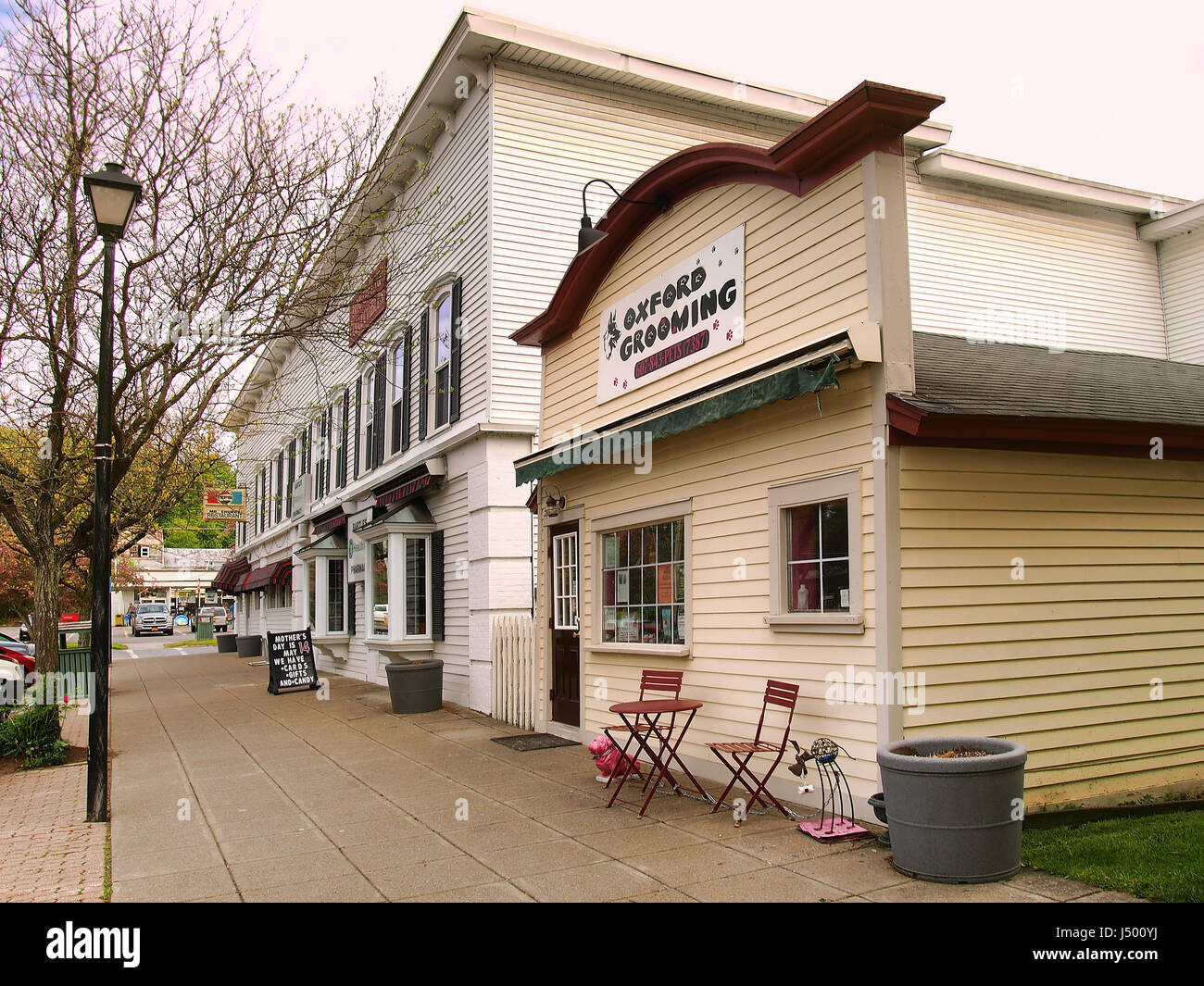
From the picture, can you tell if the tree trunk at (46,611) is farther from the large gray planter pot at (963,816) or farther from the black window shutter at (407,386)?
the large gray planter pot at (963,816)

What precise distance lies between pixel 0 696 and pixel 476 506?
26.2 feet

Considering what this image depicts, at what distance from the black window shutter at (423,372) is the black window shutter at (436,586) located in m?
1.98

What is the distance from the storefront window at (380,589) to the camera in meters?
17.1

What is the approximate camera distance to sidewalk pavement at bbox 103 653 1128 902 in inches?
217

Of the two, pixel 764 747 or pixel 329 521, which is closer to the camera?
pixel 764 747

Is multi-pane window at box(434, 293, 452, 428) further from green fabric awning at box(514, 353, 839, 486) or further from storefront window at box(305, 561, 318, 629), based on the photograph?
storefront window at box(305, 561, 318, 629)

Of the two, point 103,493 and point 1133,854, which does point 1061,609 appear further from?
point 103,493

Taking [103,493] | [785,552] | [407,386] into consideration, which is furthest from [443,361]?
[785,552]

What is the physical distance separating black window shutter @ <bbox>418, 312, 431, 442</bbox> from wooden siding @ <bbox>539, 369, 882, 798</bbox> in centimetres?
715

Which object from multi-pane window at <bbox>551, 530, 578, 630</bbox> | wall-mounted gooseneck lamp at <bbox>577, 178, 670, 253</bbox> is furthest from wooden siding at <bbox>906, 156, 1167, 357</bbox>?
multi-pane window at <bbox>551, 530, 578, 630</bbox>

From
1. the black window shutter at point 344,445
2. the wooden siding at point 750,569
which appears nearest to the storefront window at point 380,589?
the black window shutter at point 344,445

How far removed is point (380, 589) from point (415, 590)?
160 centimetres

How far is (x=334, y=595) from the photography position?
73.0 feet
